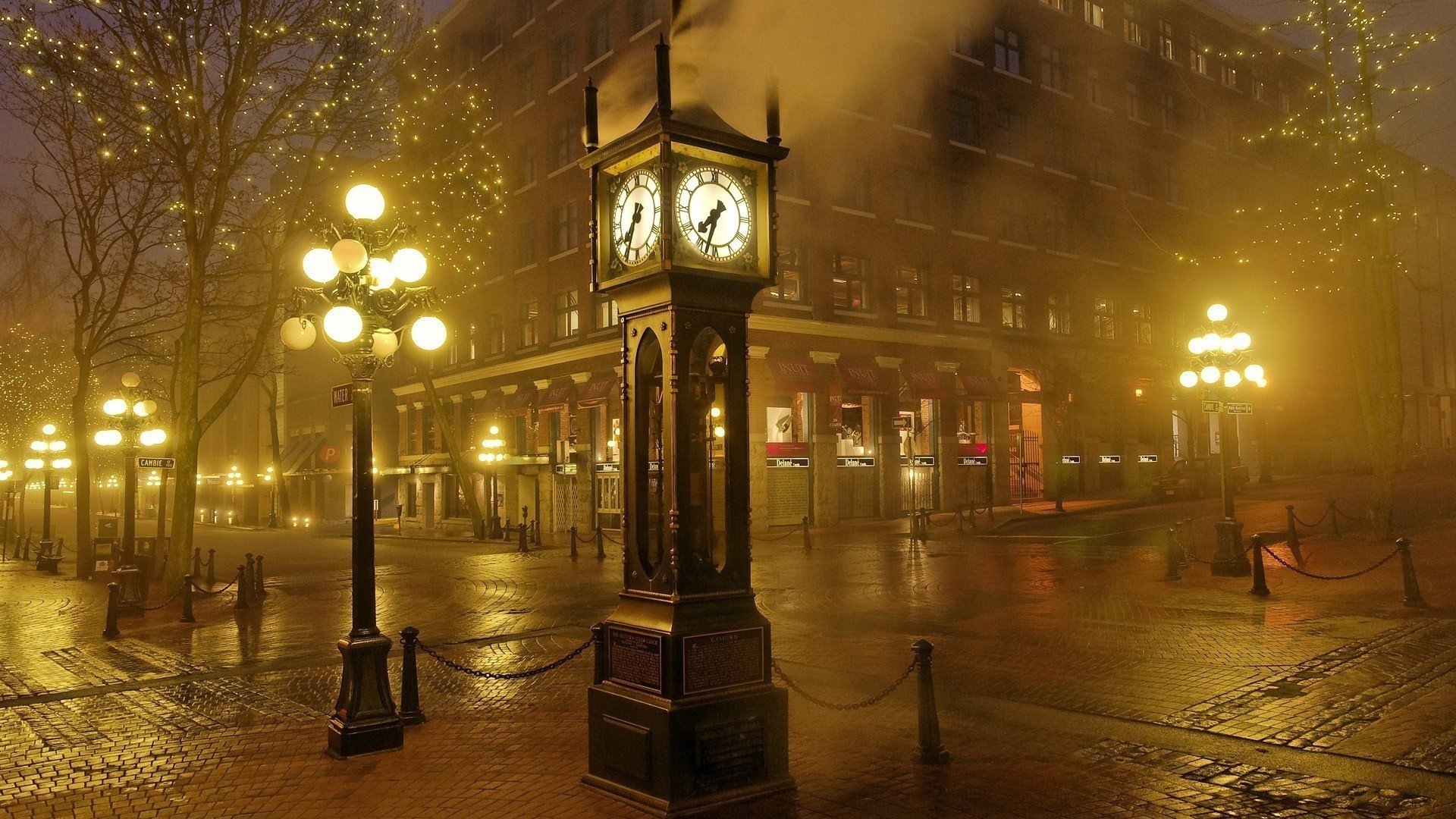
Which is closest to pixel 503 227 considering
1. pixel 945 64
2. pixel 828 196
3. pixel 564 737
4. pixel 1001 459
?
pixel 828 196

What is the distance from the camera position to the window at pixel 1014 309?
3847 centimetres

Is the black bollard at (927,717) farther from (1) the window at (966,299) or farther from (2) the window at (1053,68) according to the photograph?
(2) the window at (1053,68)

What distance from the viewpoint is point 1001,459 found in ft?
123

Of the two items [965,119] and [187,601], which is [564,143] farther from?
[187,601]

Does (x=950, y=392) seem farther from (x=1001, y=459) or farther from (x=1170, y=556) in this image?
(x=1170, y=556)

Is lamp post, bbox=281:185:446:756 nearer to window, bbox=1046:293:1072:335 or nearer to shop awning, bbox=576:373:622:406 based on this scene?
shop awning, bbox=576:373:622:406

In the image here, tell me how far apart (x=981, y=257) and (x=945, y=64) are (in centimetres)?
701

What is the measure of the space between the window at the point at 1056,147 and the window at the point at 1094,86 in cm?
221

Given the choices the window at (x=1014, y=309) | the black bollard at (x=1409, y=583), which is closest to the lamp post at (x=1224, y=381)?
the black bollard at (x=1409, y=583)

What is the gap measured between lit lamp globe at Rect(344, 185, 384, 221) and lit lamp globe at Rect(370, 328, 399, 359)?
926mm

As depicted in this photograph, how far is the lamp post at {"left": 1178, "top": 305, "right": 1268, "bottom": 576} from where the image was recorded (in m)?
15.6

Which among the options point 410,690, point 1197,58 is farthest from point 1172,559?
point 1197,58

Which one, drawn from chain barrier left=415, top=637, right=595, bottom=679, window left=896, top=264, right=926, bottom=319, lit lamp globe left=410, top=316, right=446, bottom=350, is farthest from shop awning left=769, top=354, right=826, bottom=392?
A: chain barrier left=415, top=637, right=595, bottom=679

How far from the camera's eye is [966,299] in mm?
37375
